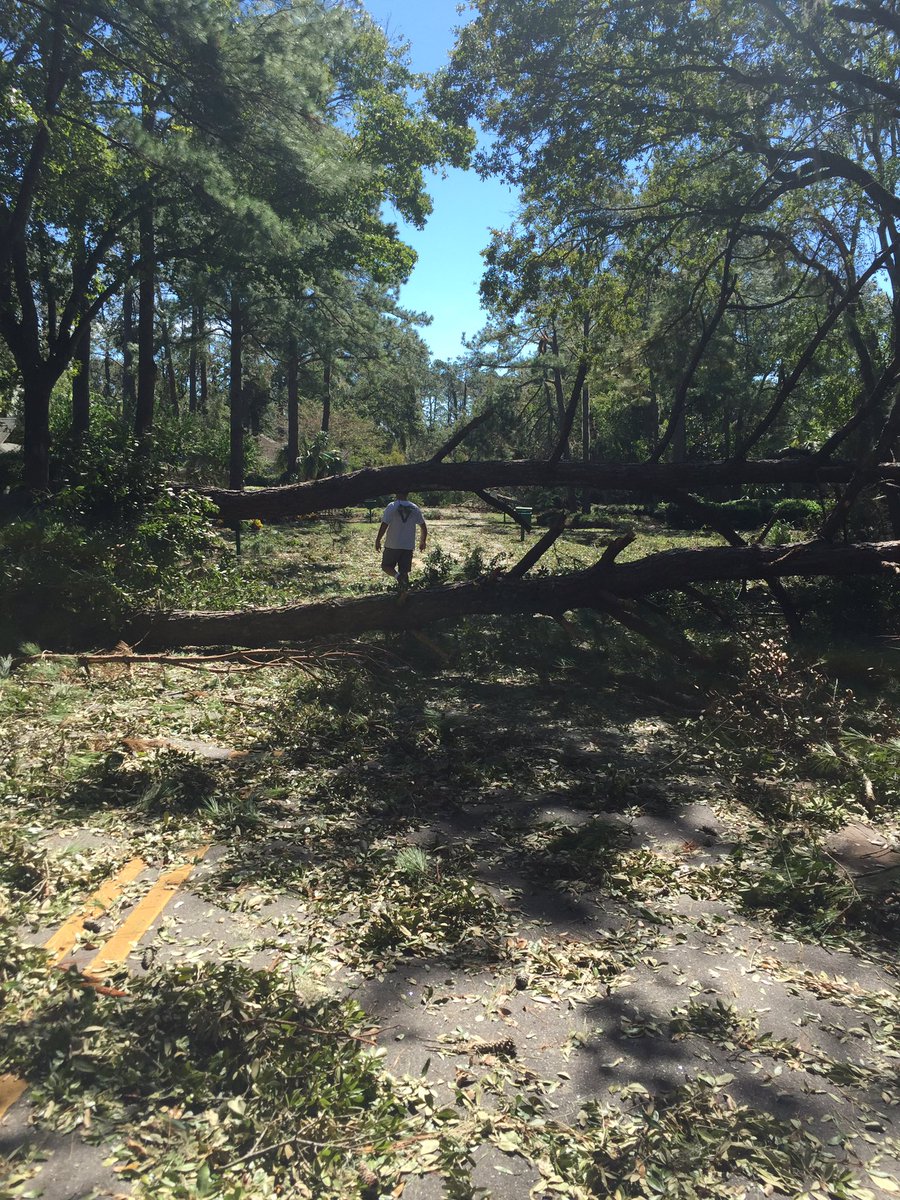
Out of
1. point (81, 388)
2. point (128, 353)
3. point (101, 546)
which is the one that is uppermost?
point (128, 353)

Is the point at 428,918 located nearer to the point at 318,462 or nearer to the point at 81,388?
the point at 318,462

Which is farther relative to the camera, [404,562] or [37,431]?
[37,431]

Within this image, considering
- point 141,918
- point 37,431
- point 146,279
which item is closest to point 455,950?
point 141,918

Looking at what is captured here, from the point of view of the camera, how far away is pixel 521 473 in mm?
10125

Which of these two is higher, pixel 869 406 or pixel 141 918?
pixel 869 406

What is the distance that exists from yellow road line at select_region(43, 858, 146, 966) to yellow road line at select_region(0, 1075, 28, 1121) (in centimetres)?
61

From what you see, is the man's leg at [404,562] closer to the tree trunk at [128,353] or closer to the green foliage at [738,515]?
the green foliage at [738,515]

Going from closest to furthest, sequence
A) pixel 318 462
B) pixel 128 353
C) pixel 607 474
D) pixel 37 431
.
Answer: pixel 607 474 → pixel 37 431 → pixel 318 462 → pixel 128 353

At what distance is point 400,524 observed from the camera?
31.4ft

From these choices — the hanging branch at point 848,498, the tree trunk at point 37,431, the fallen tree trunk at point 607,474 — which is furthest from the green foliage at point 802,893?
the tree trunk at point 37,431

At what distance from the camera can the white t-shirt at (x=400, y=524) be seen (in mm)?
9570

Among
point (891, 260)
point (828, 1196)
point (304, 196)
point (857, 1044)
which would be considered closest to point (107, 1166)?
point (828, 1196)

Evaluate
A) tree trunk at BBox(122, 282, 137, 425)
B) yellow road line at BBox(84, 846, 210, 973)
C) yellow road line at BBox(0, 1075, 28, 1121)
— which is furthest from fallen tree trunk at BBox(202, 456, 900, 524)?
tree trunk at BBox(122, 282, 137, 425)

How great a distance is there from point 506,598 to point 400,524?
6.20 feet
